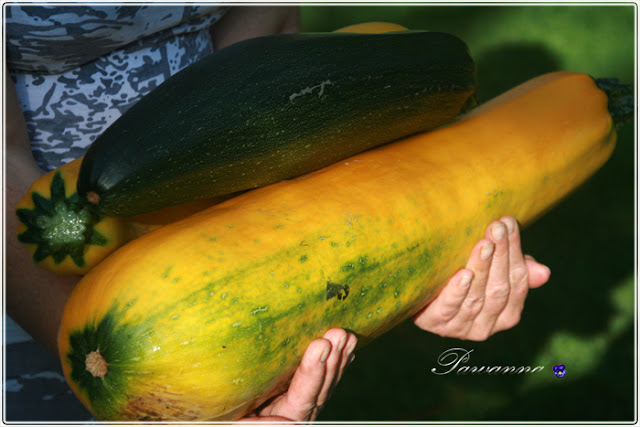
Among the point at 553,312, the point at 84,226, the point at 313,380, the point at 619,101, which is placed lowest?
the point at 553,312

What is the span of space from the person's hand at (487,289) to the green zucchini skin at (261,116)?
29cm

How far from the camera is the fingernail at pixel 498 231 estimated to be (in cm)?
123

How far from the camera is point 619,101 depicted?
147cm

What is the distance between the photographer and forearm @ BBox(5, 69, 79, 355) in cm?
115

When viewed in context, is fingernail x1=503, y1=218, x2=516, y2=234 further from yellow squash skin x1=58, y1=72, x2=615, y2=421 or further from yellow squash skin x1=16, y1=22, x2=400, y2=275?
yellow squash skin x1=16, y1=22, x2=400, y2=275

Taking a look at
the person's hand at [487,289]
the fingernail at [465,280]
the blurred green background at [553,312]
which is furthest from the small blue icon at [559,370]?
the fingernail at [465,280]

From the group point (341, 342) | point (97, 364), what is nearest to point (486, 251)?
point (341, 342)

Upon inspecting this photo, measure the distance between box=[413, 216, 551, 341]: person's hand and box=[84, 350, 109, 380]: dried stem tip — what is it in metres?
0.67

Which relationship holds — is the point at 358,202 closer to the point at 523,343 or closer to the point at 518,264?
the point at 518,264

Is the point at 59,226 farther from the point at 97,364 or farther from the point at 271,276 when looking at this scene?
the point at 271,276

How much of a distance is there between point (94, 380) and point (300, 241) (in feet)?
1.23

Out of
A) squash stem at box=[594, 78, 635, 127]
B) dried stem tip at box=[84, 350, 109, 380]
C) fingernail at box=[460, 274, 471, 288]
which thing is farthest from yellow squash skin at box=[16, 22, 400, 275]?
squash stem at box=[594, 78, 635, 127]

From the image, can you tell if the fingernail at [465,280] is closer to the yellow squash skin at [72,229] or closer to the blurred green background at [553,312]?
the yellow squash skin at [72,229]

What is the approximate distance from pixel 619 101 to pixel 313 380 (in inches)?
38.6
